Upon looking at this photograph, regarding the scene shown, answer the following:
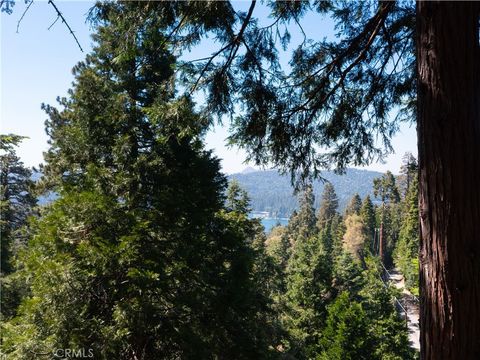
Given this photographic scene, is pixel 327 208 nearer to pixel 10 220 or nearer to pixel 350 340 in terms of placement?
pixel 350 340

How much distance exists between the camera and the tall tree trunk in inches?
71.6

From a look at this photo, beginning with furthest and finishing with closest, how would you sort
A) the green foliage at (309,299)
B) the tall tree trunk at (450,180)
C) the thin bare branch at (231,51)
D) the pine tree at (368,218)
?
the pine tree at (368,218), the green foliage at (309,299), the thin bare branch at (231,51), the tall tree trunk at (450,180)

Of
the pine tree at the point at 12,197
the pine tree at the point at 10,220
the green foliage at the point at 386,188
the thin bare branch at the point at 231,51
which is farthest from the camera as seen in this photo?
the green foliage at the point at 386,188

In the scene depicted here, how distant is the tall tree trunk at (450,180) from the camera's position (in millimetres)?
1817

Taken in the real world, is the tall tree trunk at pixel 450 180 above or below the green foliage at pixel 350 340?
above

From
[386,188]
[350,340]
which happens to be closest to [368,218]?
[386,188]

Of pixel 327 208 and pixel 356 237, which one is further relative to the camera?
pixel 327 208

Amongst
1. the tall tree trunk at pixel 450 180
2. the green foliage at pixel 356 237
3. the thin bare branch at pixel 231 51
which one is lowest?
the green foliage at pixel 356 237

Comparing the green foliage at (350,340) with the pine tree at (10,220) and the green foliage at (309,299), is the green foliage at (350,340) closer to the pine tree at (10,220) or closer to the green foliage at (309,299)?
the green foliage at (309,299)

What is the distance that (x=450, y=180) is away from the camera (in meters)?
1.88

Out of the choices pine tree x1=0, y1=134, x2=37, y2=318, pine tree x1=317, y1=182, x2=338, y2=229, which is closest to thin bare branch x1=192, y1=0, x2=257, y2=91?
pine tree x1=0, y1=134, x2=37, y2=318

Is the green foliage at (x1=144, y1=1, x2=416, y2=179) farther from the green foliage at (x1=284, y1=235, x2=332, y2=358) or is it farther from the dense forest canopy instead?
the green foliage at (x1=284, y1=235, x2=332, y2=358)

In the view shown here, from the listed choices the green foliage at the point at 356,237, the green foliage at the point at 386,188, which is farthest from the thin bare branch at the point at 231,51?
the green foliage at the point at 386,188

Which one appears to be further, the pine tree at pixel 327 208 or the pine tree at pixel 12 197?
the pine tree at pixel 327 208
